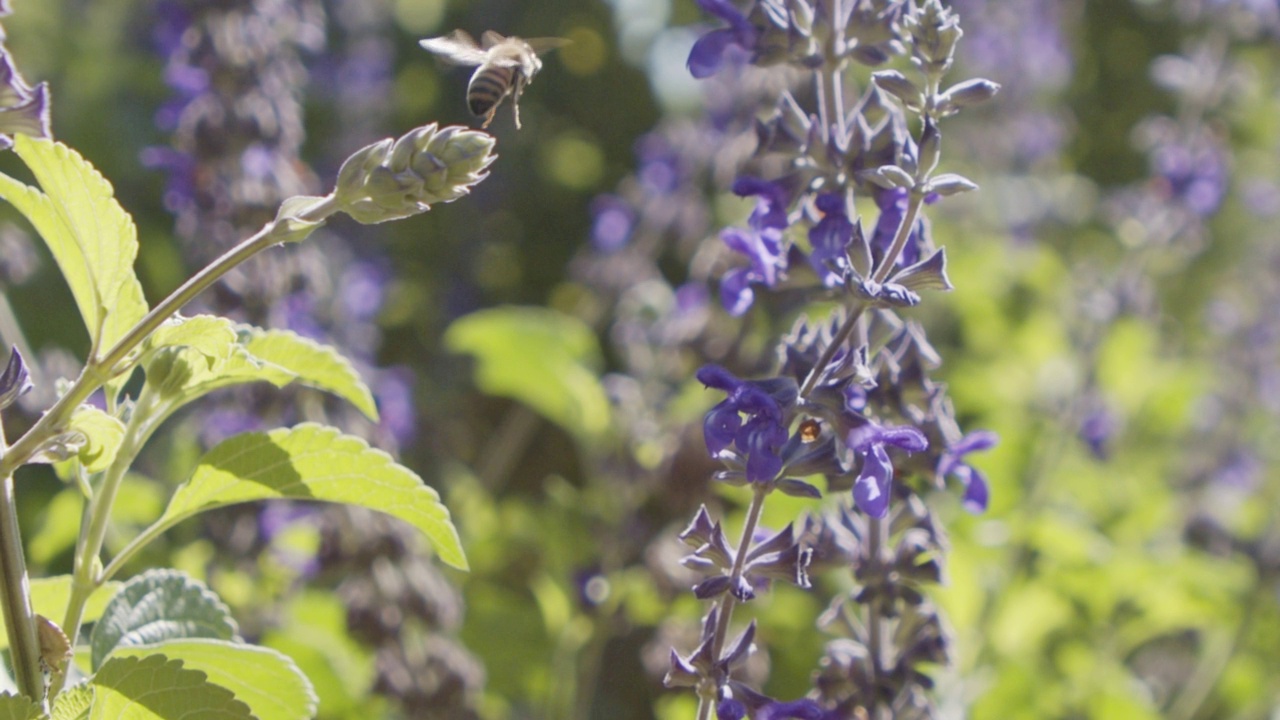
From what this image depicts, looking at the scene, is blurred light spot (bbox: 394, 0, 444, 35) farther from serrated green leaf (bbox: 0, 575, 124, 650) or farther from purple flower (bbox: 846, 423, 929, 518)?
purple flower (bbox: 846, 423, 929, 518)

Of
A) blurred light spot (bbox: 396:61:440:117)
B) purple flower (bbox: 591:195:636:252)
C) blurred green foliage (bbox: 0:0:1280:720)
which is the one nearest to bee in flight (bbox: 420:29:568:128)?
blurred green foliage (bbox: 0:0:1280:720)

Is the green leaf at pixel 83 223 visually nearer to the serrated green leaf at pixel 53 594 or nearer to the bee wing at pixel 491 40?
the serrated green leaf at pixel 53 594

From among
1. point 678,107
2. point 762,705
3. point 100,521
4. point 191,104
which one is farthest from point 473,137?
point 678,107

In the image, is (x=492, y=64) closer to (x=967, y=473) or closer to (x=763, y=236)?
(x=763, y=236)

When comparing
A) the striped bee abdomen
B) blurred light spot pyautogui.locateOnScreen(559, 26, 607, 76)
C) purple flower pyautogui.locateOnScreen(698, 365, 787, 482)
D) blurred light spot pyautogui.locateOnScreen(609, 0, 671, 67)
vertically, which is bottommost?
purple flower pyautogui.locateOnScreen(698, 365, 787, 482)

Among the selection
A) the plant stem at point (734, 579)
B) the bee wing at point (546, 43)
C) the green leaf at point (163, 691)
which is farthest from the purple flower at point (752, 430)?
the bee wing at point (546, 43)

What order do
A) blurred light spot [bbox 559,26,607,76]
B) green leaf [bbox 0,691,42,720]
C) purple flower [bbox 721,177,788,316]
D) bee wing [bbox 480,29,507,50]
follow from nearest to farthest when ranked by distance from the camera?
1. green leaf [bbox 0,691,42,720]
2. purple flower [bbox 721,177,788,316]
3. bee wing [bbox 480,29,507,50]
4. blurred light spot [bbox 559,26,607,76]
